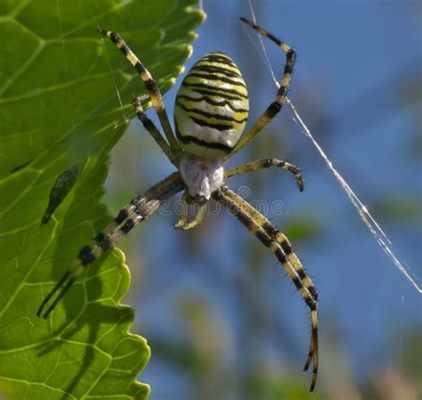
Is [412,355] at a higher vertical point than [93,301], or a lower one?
lower

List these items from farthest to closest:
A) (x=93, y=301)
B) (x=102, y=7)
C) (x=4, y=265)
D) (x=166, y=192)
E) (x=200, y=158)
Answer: (x=166, y=192), (x=200, y=158), (x=93, y=301), (x=4, y=265), (x=102, y=7)

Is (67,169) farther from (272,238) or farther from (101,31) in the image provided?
(272,238)

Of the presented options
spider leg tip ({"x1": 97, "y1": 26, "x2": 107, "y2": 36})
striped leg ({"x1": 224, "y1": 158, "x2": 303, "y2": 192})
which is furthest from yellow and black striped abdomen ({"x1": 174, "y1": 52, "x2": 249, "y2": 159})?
spider leg tip ({"x1": 97, "y1": 26, "x2": 107, "y2": 36})

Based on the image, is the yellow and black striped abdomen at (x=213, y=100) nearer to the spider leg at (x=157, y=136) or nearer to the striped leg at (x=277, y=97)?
the spider leg at (x=157, y=136)

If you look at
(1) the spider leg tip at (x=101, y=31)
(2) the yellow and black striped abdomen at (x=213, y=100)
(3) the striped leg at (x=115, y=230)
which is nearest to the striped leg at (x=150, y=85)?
(1) the spider leg tip at (x=101, y=31)

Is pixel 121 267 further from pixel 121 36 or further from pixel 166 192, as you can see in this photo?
pixel 166 192

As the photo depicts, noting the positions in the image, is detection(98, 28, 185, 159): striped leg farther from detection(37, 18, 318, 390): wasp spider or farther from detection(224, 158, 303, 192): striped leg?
detection(224, 158, 303, 192): striped leg

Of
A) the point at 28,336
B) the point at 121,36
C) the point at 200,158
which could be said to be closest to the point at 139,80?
the point at 121,36
